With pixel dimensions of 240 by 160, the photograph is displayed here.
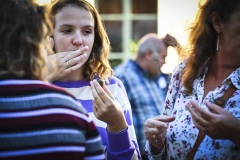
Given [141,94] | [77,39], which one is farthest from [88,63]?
[141,94]

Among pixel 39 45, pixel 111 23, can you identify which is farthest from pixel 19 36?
pixel 111 23

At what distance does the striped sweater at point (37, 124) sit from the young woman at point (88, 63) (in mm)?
633

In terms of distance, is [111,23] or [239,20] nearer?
[239,20]

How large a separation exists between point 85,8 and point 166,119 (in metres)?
0.78

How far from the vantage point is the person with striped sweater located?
124 cm

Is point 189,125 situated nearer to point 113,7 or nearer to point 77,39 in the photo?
point 77,39

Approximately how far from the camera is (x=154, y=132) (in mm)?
2023

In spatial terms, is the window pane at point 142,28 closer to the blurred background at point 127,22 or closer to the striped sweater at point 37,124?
the blurred background at point 127,22

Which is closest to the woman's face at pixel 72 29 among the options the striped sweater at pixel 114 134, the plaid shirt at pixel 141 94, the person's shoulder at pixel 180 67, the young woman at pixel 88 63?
the young woman at pixel 88 63

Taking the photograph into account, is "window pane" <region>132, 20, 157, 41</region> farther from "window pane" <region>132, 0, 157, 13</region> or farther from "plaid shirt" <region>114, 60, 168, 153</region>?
"plaid shirt" <region>114, 60, 168, 153</region>

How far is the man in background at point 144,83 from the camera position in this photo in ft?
14.6

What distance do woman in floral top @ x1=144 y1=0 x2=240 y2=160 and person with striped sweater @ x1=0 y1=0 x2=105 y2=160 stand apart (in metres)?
0.68

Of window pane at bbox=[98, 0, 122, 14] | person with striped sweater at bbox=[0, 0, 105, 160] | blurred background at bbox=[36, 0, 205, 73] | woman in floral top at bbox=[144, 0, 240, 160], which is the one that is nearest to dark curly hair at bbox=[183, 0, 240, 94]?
woman in floral top at bbox=[144, 0, 240, 160]

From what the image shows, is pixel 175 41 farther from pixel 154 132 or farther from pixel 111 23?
pixel 111 23
